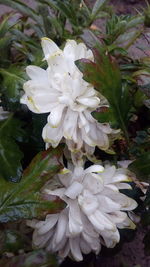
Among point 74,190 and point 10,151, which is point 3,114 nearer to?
point 10,151

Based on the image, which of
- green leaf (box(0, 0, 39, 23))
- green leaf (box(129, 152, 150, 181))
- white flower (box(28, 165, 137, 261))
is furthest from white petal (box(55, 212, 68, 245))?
green leaf (box(0, 0, 39, 23))

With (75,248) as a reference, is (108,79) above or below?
above

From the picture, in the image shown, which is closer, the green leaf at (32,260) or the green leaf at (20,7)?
the green leaf at (32,260)

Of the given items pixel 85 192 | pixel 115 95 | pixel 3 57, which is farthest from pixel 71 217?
pixel 3 57

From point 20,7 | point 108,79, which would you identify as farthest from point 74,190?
point 20,7

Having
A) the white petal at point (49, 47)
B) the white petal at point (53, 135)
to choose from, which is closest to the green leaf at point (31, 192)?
the white petal at point (53, 135)

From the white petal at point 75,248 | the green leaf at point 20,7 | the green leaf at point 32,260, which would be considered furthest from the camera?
the green leaf at point 20,7

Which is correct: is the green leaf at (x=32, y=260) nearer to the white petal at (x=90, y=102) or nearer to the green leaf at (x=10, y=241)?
the green leaf at (x=10, y=241)
